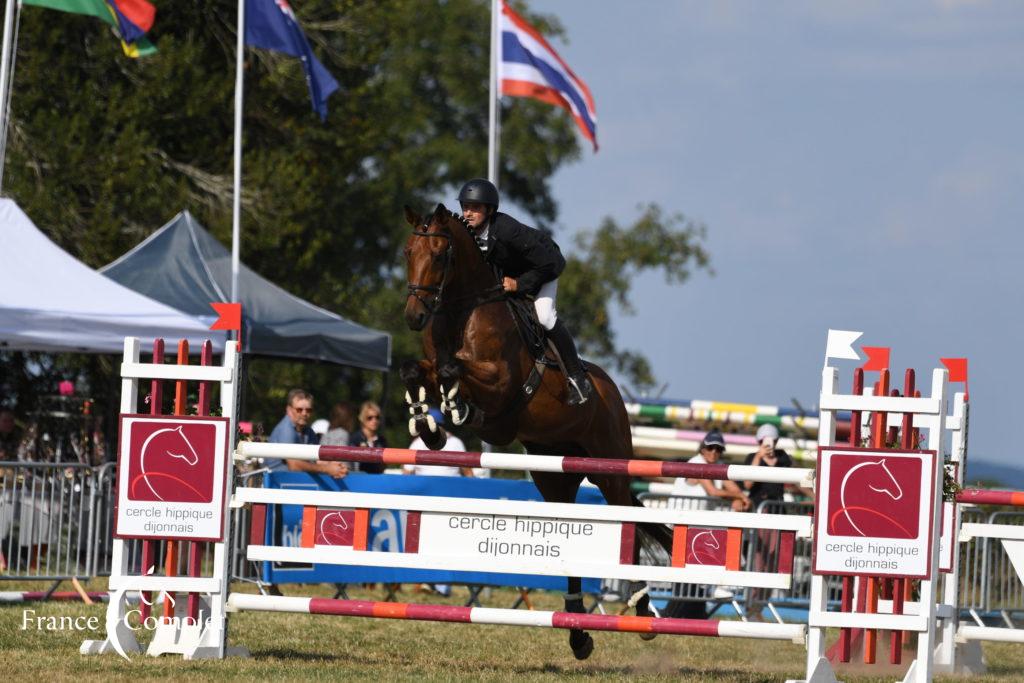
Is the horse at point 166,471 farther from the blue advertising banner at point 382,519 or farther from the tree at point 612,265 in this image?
the tree at point 612,265

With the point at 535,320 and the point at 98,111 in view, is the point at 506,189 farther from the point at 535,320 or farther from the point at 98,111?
the point at 535,320

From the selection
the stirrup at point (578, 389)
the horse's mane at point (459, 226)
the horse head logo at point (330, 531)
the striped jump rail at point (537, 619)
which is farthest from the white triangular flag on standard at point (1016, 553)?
the horse head logo at point (330, 531)

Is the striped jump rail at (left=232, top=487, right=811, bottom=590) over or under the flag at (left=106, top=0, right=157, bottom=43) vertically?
under

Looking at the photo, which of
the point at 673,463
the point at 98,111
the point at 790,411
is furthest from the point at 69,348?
the point at 98,111

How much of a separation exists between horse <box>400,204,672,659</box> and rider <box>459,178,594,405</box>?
0.09 meters

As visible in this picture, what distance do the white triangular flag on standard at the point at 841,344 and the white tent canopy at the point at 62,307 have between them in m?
6.95

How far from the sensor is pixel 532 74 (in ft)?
55.9

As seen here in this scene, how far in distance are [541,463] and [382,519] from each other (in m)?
4.25

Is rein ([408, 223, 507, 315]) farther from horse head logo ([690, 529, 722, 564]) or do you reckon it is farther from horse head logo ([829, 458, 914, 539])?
horse head logo ([829, 458, 914, 539])

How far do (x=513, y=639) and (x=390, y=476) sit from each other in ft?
5.83

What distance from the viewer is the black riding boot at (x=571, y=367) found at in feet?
28.4

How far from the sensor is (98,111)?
22984 mm

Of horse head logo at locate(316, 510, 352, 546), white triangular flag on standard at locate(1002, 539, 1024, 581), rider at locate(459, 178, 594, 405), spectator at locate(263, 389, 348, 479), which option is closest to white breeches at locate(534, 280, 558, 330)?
rider at locate(459, 178, 594, 405)

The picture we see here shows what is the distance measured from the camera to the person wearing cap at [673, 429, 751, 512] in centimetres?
1160
